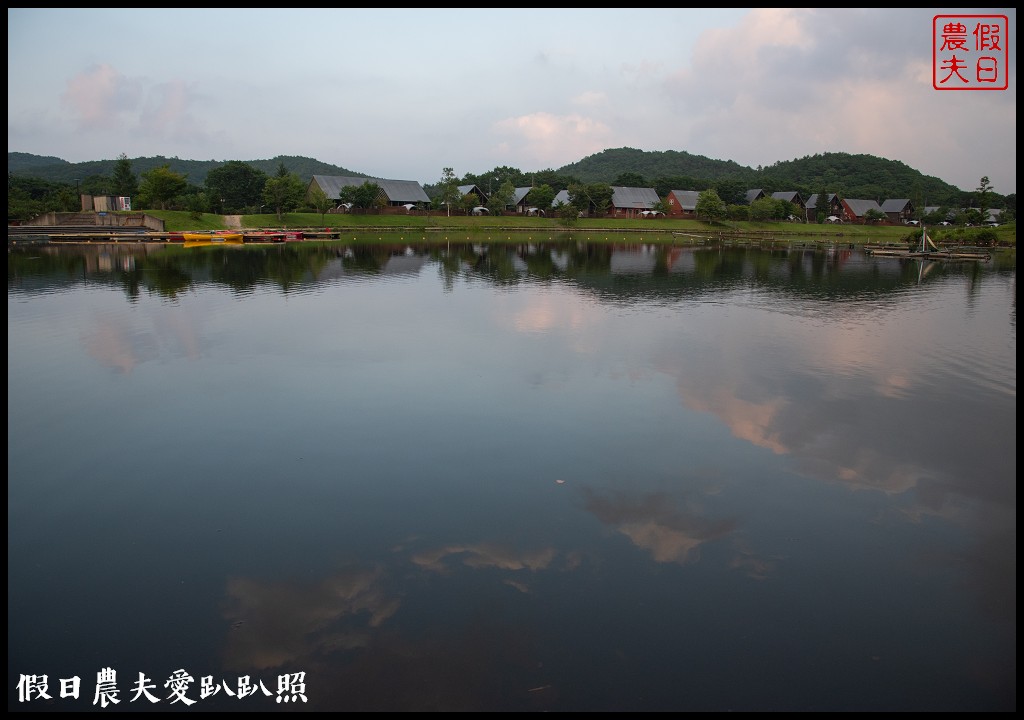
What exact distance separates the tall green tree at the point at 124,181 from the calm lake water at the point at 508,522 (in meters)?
59.7

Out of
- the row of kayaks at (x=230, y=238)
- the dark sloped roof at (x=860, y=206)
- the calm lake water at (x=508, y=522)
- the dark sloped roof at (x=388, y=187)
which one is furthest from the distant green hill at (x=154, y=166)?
the calm lake water at (x=508, y=522)

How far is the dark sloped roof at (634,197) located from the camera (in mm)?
86812

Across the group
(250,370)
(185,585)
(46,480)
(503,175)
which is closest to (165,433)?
(46,480)

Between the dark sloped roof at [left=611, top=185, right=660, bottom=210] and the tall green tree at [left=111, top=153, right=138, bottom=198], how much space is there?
55.7 metres

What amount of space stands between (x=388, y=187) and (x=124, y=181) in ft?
90.6

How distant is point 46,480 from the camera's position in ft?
26.4

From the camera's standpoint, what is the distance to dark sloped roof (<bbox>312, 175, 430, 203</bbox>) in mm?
76188

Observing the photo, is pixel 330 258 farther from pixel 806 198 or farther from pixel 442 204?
pixel 806 198

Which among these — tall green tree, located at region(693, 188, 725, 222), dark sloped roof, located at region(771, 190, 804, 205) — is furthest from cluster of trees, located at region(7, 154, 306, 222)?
dark sloped roof, located at region(771, 190, 804, 205)

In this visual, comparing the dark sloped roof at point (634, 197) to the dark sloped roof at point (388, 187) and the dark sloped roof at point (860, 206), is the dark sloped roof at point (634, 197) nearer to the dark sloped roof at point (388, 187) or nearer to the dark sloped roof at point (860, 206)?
the dark sloped roof at point (388, 187)

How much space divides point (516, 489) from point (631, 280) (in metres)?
22.0

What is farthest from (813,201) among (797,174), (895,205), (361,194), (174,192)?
(174,192)

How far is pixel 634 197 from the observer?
88812 mm

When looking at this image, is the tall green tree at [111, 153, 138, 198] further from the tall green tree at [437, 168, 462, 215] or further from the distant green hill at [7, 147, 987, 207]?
the tall green tree at [437, 168, 462, 215]
